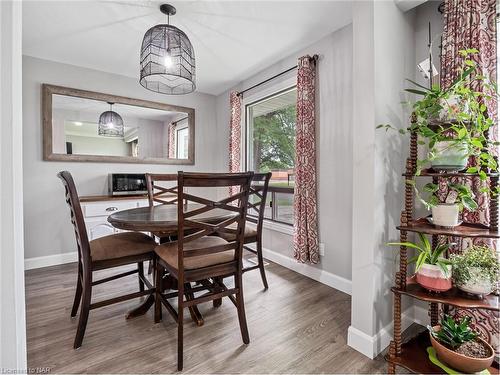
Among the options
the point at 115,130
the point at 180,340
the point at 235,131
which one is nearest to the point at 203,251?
the point at 180,340

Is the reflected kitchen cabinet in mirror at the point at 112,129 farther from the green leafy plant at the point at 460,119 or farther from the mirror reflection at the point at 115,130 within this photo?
the green leafy plant at the point at 460,119

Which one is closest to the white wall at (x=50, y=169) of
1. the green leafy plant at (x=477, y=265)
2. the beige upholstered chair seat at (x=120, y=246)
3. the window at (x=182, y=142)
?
the window at (x=182, y=142)

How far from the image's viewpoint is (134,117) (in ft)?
11.4

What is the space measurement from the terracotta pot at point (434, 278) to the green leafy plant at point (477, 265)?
1.9 inches

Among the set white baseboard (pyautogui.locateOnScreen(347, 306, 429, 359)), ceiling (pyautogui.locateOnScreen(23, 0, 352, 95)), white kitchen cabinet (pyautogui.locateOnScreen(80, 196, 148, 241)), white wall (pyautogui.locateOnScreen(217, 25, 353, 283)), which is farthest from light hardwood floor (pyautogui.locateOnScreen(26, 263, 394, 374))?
ceiling (pyautogui.locateOnScreen(23, 0, 352, 95))

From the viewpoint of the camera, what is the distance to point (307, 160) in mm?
2477

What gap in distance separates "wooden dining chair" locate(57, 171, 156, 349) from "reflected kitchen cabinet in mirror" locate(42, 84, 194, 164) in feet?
6.00

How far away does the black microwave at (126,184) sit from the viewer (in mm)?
Answer: 3176

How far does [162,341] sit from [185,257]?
648 millimetres

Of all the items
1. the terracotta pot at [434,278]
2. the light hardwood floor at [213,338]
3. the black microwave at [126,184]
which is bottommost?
the light hardwood floor at [213,338]

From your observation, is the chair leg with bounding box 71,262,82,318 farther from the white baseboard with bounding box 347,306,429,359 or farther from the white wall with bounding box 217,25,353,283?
the white wall with bounding box 217,25,353,283

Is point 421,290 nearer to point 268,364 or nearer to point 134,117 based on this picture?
point 268,364

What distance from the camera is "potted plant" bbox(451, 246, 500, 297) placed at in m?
1.13

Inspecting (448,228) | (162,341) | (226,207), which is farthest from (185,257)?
(448,228)
